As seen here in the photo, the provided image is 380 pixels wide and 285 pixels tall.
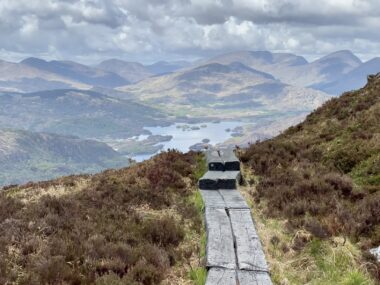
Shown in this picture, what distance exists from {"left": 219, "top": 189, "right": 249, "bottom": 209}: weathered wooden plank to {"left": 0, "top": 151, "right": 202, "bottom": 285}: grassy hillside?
93 centimetres

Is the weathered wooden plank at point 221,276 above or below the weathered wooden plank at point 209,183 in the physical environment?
below

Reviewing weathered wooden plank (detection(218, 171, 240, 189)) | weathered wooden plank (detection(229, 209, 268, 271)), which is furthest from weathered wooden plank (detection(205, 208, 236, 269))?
weathered wooden plank (detection(218, 171, 240, 189))

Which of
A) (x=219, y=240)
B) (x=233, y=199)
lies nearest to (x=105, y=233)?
(x=219, y=240)

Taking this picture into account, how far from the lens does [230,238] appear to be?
329 inches

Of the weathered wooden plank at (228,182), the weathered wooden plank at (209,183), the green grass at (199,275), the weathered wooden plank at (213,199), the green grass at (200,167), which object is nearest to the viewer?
the green grass at (199,275)

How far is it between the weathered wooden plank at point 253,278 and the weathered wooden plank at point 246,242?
16cm

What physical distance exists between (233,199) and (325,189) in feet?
9.57

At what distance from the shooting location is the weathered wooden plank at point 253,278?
6500mm

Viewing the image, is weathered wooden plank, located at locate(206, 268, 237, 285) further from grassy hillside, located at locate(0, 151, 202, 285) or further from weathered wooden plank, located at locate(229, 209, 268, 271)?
grassy hillside, located at locate(0, 151, 202, 285)

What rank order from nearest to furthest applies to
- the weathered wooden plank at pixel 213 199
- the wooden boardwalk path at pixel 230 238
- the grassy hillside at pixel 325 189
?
the wooden boardwalk path at pixel 230 238 → the grassy hillside at pixel 325 189 → the weathered wooden plank at pixel 213 199

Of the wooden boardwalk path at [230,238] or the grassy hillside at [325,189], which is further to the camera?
the grassy hillside at [325,189]

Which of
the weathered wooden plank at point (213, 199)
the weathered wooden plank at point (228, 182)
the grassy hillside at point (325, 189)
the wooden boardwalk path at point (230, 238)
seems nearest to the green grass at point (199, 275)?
the wooden boardwalk path at point (230, 238)

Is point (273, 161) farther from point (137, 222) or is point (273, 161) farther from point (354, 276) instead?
point (354, 276)

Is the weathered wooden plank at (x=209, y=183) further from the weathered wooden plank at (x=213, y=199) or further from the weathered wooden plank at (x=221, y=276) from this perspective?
the weathered wooden plank at (x=221, y=276)
